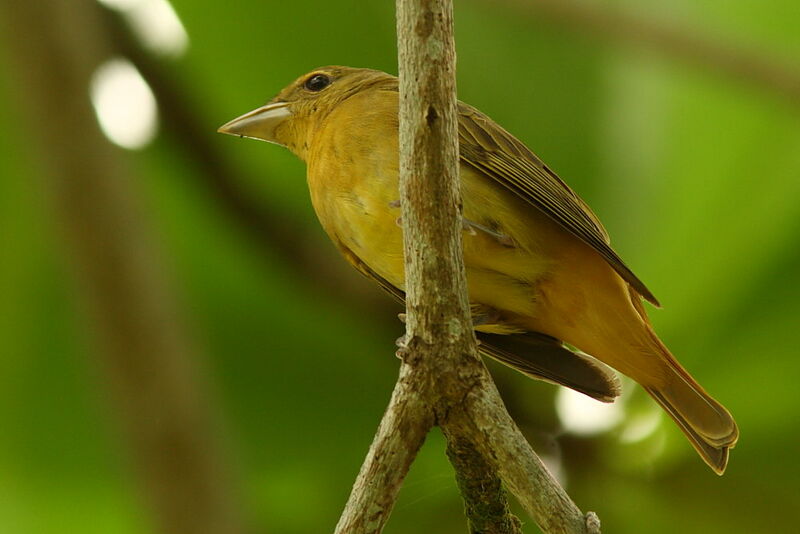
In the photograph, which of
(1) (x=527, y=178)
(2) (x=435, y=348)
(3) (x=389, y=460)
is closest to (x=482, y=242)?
(1) (x=527, y=178)

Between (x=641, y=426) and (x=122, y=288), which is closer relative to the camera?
(x=122, y=288)

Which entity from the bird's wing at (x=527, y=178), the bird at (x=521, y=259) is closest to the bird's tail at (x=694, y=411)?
the bird at (x=521, y=259)

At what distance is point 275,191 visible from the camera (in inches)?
178

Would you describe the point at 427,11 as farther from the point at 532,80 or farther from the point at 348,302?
the point at 532,80

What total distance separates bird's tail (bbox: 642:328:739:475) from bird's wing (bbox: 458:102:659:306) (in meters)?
0.39

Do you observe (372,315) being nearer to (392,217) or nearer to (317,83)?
(317,83)

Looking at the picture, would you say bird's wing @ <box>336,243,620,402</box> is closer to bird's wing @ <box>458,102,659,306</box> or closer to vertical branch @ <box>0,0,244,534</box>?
bird's wing @ <box>458,102,659,306</box>

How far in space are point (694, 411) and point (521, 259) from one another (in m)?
0.67

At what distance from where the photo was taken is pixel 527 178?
343 centimetres

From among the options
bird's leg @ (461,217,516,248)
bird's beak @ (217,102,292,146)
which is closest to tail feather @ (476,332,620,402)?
bird's leg @ (461,217,516,248)

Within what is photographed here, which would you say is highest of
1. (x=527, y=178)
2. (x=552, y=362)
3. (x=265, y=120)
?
(x=265, y=120)

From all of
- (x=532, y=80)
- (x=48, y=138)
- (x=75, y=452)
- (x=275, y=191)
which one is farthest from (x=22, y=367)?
(x=532, y=80)

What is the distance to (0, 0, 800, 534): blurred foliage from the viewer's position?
4.18 m

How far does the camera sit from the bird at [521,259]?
132 inches
